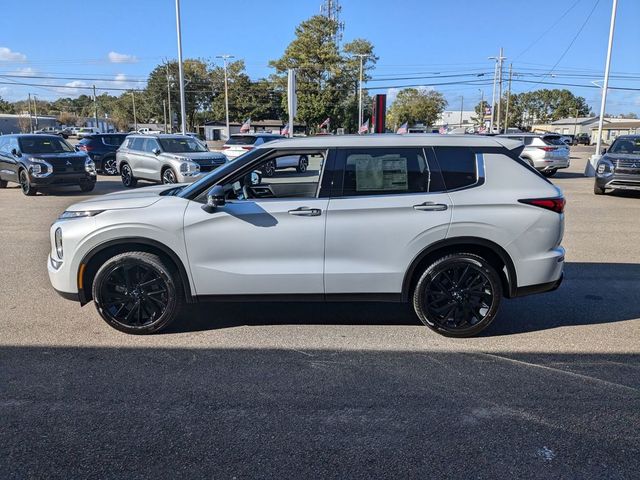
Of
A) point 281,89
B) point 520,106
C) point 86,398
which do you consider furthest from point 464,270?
point 520,106

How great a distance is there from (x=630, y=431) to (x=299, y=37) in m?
65.0

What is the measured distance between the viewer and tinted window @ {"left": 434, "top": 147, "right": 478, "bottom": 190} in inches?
186

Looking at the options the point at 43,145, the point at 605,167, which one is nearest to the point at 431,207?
the point at 605,167

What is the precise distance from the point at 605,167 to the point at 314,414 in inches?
577

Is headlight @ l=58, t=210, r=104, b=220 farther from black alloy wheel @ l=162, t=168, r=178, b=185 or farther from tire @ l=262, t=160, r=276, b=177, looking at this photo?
black alloy wheel @ l=162, t=168, r=178, b=185

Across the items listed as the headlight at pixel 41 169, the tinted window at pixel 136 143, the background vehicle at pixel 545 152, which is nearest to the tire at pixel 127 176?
the tinted window at pixel 136 143

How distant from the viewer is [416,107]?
101125 millimetres

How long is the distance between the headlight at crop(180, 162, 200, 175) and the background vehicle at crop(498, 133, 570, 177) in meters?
12.7

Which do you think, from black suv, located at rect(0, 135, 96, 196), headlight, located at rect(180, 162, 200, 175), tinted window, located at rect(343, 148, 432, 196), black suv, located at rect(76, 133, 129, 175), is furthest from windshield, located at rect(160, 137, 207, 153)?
tinted window, located at rect(343, 148, 432, 196)

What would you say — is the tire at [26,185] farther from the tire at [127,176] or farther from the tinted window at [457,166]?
the tinted window at [457,166]

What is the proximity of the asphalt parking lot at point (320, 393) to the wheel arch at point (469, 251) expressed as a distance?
475mm

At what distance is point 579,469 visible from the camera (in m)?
2.91

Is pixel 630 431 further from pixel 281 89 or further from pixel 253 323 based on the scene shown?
pixel 281 89

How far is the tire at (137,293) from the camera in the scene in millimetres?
4672
